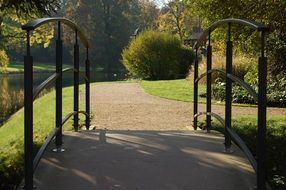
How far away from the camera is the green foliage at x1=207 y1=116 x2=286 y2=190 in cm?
519

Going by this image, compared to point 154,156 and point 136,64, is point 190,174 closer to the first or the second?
point 154,156

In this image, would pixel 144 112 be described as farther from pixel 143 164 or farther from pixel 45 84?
pixel 45 84

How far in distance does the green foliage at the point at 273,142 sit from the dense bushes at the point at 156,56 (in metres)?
20.4

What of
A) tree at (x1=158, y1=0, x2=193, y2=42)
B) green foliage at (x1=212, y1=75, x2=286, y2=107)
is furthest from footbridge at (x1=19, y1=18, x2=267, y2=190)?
tree at (x1=158, y1=0, x2=193, y2=42)

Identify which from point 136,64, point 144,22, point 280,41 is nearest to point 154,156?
point 280,41

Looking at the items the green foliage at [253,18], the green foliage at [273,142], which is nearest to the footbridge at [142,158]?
the green foliage at [273,142]

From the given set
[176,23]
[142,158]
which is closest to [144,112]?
[142,158]

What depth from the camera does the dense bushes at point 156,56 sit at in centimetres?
3039

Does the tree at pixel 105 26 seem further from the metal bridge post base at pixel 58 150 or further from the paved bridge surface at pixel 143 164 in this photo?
the metal bridge post base at pixel 58 150

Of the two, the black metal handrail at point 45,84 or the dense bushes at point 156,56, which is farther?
the dense bushes at point 156,56

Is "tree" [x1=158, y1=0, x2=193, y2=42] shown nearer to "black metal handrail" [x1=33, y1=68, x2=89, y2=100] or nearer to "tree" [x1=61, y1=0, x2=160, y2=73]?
"tree" [x1=61, y1=0, x2=160, y2=73]

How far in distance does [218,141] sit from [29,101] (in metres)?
2.78

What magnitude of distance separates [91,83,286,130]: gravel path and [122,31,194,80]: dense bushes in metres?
13.5

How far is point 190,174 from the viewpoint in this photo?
446 cm
